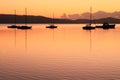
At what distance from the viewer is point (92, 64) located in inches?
1157

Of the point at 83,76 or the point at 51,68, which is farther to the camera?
the point at 51,68

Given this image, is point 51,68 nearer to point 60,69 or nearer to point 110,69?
point 60,69

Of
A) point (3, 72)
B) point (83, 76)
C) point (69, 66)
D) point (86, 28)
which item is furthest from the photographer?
point (86, 28)

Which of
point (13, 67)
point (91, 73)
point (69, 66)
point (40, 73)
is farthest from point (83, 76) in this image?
point (13, 67)

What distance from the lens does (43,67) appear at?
27.4 m

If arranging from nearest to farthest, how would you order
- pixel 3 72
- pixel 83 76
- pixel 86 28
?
pixel 83 76, pixel 3 72, pixel 86 28

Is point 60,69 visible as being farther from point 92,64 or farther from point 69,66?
point 92,64

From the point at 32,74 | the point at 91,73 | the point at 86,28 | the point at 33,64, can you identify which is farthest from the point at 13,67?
the point at 86,28

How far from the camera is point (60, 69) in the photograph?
26219 mm

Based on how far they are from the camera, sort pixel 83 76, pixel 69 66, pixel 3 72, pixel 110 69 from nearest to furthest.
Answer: pixel 83 76 < pixel 3 72 < pixel 110 69 < pixel 69 66

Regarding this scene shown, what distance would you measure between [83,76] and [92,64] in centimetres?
664

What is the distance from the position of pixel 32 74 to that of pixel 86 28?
113m

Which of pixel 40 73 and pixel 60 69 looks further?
pixel 60 69

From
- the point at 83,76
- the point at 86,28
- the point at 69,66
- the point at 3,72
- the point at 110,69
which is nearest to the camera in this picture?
the point at 83,76
